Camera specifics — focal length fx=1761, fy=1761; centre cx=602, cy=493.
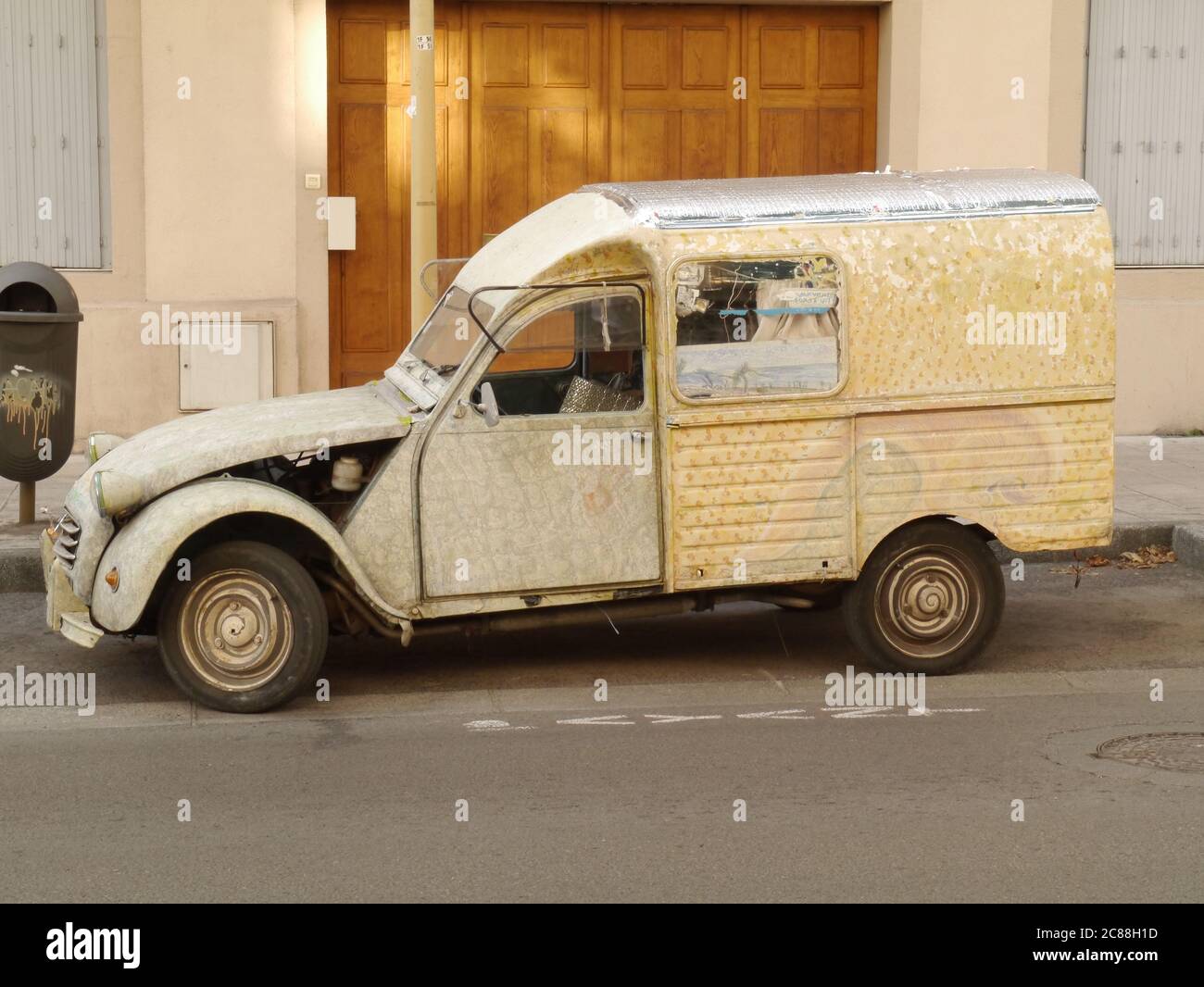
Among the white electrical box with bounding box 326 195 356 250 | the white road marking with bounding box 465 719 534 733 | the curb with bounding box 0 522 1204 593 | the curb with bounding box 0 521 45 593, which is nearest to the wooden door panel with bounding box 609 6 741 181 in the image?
the white electrical box with bounding box 326 195 356 250

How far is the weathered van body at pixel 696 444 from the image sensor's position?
7195 millimetres

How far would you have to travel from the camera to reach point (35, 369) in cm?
987

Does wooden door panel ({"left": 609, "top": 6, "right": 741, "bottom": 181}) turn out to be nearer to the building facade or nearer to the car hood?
the building facade

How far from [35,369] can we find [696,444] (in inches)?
172

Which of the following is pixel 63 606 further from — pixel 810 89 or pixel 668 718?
pixel 810 89

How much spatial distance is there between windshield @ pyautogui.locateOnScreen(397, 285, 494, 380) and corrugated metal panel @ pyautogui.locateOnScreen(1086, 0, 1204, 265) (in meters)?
7.87

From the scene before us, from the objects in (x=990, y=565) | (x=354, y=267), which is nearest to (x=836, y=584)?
(x=990, y=565)

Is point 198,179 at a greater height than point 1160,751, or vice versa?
point 198,179

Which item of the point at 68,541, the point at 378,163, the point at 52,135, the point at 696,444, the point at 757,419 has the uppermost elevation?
the point at 52,135

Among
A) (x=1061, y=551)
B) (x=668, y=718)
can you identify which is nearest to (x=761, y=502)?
(x=668, y=718)

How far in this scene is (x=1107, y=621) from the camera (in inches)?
353

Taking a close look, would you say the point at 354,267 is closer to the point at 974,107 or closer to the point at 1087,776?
the point at 974,107

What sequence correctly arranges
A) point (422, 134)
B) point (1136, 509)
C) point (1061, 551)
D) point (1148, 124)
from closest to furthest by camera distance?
1. point (422, 134)
2. point (1061, 551)
3. point (1136, 509)
4. point (1148, 124)

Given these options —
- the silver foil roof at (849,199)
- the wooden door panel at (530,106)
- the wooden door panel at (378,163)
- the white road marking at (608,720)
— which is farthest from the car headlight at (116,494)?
the wooden door panel at (530,106)
